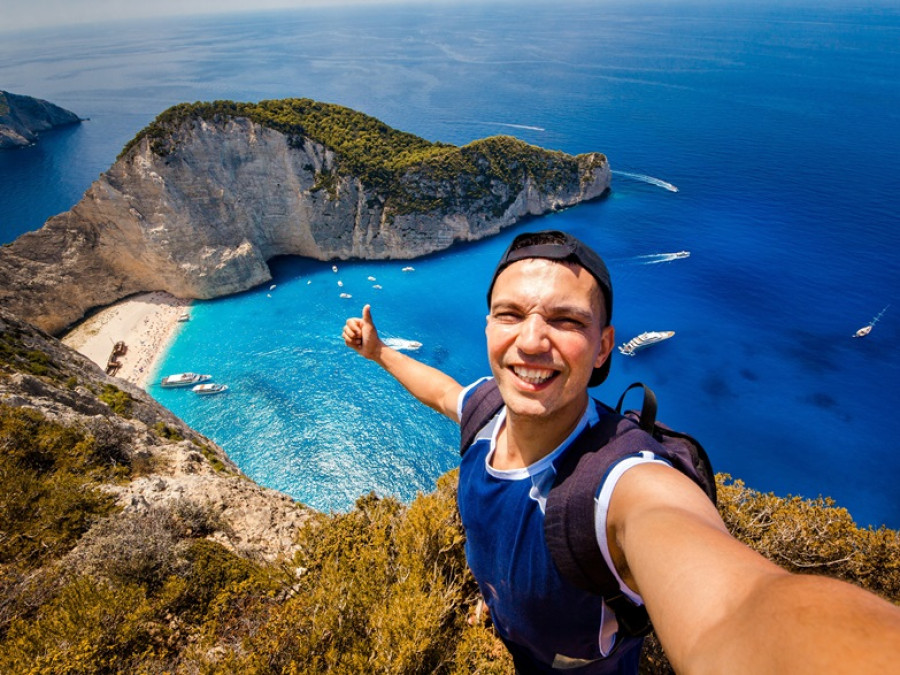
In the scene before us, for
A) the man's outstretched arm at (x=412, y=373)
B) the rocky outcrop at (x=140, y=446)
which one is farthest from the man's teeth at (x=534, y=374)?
the rocky outcrop at (x=140, y=446)

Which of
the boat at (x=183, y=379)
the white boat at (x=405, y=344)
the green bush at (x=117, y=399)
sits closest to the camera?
the green bush at (x=117, y=399)

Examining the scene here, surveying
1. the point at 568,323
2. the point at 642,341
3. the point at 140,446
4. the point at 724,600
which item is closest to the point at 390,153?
the point at 642,341

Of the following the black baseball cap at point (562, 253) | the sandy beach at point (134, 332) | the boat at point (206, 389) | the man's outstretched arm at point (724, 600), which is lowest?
the boat at point (206, 389)

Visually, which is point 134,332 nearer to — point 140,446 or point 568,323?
point 140,446

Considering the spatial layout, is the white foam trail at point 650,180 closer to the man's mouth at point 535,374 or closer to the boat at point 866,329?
the boat at point 866,329

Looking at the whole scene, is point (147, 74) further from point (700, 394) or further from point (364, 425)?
point (700, 394)

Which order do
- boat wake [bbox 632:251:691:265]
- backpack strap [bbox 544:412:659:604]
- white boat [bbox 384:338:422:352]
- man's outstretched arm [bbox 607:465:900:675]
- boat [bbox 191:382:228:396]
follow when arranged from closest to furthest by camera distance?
man's outstretched arm [bbox 607:465:900:675] < backpack strap [bbox 544:412:659:604] < boat [bbox 191:382:228:396] < white boat [bbox 384:338:422:352] < boat wake [bbox 632:251:691:265]

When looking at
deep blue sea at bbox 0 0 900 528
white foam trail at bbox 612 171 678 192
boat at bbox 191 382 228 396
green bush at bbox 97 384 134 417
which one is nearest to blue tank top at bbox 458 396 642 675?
green bush at bbox 97 384 134 417

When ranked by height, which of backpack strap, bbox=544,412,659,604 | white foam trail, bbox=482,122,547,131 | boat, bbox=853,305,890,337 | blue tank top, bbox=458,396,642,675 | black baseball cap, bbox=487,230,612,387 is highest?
black baseball cap, bbox=487,230,612,387

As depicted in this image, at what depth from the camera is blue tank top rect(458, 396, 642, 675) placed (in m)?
2.55

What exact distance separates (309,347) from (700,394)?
114 ft

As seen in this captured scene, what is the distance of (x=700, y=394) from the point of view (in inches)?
1271

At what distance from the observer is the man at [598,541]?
1.20 m

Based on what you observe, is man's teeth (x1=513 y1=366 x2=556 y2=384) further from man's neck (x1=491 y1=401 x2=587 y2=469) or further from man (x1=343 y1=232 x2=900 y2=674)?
man's neck (x1=491 y1=401 x2=587 y2=469)
